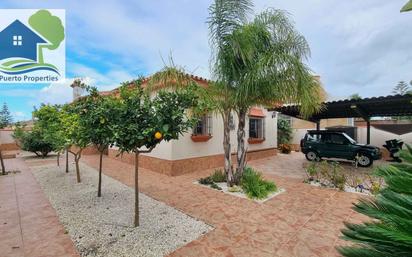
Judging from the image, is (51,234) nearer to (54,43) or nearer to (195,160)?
(195,160)

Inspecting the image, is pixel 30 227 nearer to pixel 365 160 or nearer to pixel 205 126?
pixel 205 126

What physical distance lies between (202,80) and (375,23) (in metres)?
5.99

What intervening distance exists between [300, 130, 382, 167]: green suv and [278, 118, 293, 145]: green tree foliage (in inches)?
182

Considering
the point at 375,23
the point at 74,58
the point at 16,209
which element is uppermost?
the point at 375,23

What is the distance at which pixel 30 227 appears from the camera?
4.31 metres

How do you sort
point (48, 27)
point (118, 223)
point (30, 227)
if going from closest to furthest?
point (30, 227) → point (118, 223) → point (48, 27)

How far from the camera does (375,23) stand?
7.60 m

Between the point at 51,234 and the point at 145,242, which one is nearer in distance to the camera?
the point at 145,242

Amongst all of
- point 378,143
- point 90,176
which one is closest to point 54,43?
point 90,176

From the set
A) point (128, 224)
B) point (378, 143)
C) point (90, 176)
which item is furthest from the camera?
point (378, 143)

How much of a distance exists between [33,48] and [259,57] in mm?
8350

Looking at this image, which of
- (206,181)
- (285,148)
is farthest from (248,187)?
(285,148)

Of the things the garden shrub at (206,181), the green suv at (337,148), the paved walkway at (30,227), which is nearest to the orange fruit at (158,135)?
the paved walkway at (30,227)

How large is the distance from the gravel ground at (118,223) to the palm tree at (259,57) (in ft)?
11.0
